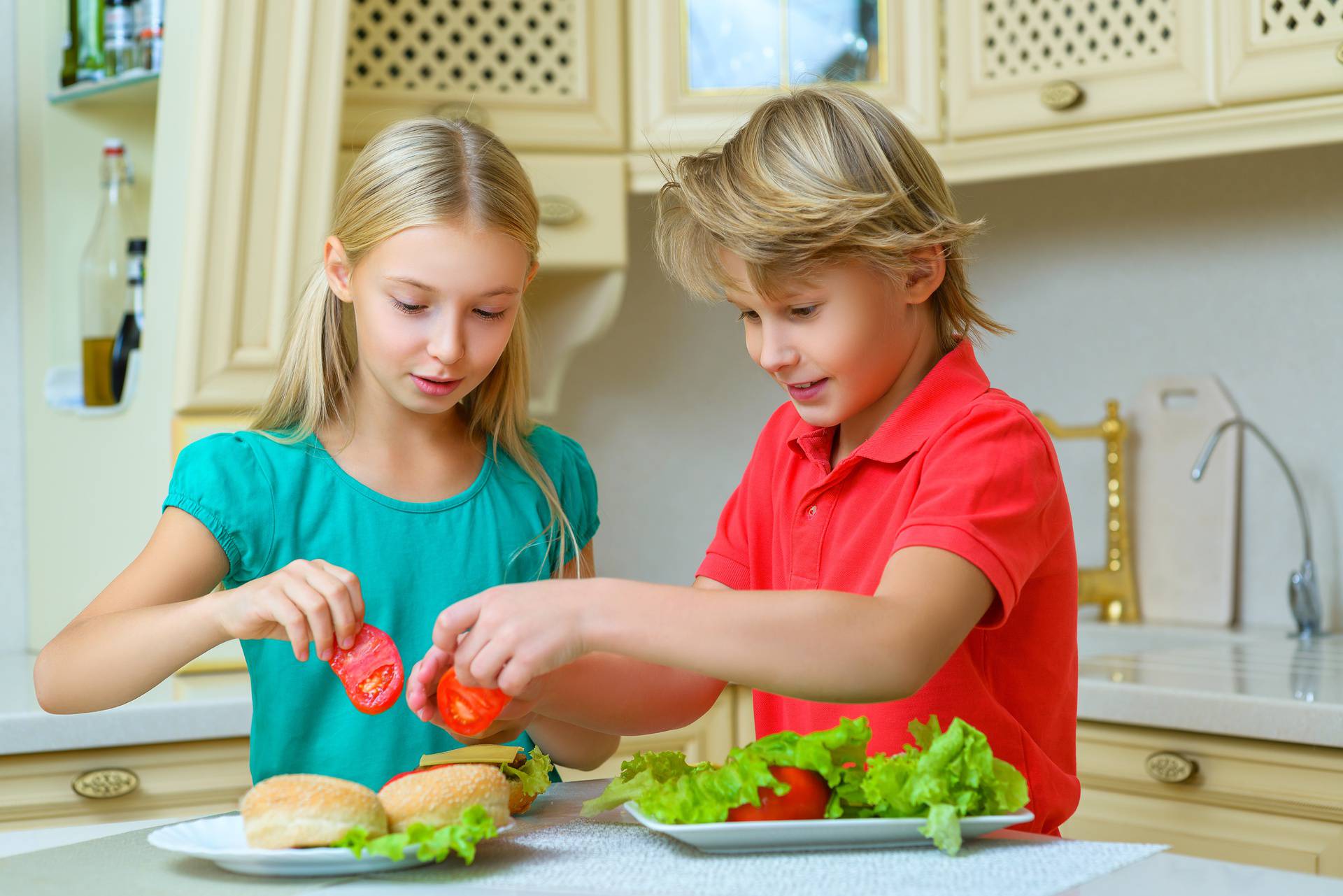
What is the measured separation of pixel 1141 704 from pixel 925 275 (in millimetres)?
747

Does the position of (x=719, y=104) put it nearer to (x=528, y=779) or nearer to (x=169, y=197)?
(x=169, y=197)

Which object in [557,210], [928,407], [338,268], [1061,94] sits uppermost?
[1061,94]

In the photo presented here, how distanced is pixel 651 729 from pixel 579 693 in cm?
9

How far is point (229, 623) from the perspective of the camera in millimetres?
910

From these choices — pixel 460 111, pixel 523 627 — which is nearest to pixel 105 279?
pixel 460 111

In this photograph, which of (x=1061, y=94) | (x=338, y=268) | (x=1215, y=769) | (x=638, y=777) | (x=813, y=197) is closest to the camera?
(x=638, y=777)

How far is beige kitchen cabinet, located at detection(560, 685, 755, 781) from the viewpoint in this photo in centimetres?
189

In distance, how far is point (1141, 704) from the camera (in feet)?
5.05

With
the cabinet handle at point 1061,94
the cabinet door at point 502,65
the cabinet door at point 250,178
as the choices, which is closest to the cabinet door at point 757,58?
the cabinet door at point 502,65

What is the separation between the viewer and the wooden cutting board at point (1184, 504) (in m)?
2.02

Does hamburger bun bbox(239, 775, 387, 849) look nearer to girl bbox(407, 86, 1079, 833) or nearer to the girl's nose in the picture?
girl bbox(407, 86, 1079, 833)

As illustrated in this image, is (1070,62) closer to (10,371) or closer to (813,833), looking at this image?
(813,833)

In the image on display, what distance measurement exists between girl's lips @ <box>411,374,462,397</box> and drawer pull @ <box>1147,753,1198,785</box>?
2.99 feet

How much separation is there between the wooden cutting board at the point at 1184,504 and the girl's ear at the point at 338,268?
1346mm
